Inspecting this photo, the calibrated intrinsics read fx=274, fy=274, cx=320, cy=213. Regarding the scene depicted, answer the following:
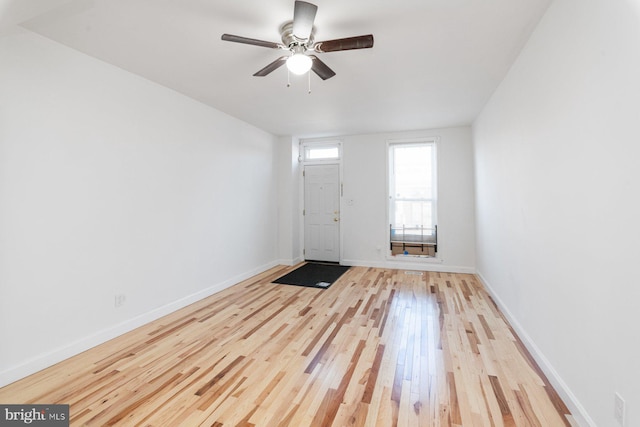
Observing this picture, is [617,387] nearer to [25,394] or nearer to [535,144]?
[535,144]

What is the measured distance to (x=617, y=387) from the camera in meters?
1.30

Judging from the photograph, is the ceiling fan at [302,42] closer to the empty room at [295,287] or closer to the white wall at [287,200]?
the empty room at [295,287]

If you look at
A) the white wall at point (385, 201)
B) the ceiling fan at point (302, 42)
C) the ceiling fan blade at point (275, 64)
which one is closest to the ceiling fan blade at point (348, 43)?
the ceiling fan at point (302, 42)

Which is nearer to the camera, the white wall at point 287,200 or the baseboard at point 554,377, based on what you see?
the baseboard at point 554,377

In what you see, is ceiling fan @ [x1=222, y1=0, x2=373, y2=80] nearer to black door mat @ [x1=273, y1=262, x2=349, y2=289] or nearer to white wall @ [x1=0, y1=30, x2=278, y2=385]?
white wall @ [x1=0, y1=30, x2=278, y2=385]

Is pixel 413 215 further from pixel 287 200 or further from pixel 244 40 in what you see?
pixel 244 40

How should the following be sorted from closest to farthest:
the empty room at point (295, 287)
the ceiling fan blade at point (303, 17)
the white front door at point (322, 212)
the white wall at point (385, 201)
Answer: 1. the empty room at point (295, 287)
2. the ceiling fan blade at point (303, 17)
3. the white wall at point (385, 201)
4. the white front door at point (322, 212)

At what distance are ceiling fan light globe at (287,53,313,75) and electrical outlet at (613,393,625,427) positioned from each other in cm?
264

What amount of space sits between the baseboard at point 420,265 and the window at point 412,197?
20cm

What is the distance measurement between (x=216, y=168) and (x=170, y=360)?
2601 mm

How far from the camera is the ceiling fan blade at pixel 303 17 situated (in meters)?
1.68

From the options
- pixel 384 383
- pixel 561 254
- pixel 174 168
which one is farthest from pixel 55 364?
pixel 561 254

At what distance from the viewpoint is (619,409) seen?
128 centimetres

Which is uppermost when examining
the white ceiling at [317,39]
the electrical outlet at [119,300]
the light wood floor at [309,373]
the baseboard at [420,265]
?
the white ceiling at [317,39]
